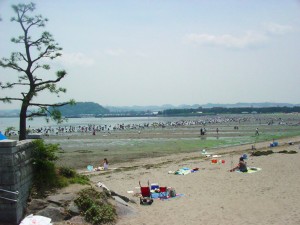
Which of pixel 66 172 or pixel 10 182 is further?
pixel 66 172

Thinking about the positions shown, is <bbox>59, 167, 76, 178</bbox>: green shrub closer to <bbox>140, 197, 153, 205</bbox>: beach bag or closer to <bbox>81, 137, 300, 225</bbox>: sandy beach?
<bbox>81, 137, 300, 225</bbox>: sandy beach

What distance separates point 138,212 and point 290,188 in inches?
306

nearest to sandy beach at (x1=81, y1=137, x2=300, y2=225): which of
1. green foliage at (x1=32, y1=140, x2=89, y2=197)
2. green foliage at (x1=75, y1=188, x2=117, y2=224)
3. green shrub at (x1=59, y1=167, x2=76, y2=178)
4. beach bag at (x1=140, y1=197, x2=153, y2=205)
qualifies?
beach bag at (x1=140, y1=197, x2=153, y2=205)

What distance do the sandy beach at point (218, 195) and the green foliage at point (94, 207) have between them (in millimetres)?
466

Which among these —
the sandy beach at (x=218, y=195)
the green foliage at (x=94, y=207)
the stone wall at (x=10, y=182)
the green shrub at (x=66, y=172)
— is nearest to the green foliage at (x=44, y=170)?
the green shrub at (x=66, y=172)

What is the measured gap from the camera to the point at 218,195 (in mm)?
16438

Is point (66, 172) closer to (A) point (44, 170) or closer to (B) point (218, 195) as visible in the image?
(A) point (44, 170)

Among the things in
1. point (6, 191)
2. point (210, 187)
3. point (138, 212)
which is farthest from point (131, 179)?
point (6, 191)

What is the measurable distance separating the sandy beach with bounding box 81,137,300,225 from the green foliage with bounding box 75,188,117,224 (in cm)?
47

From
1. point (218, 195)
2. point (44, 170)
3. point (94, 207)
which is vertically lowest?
point (218, 195)

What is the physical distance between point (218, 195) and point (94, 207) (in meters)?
6.65

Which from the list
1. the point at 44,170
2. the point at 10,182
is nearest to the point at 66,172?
the point at 44,170

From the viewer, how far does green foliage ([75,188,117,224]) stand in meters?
11.8

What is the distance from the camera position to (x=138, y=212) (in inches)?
540
